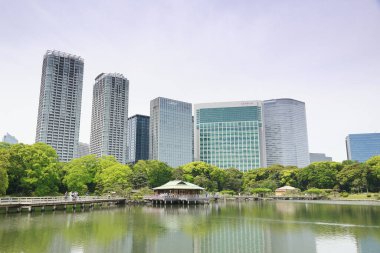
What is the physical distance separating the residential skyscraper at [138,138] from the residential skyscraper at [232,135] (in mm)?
35656

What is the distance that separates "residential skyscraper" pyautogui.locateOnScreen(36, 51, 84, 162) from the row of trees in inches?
2652

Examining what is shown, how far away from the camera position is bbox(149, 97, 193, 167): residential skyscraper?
520 feet

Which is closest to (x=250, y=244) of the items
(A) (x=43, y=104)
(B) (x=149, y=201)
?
(B) (x=149, y=201)

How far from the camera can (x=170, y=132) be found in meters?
162

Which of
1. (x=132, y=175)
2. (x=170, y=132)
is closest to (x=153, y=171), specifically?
(x=132, y=175)

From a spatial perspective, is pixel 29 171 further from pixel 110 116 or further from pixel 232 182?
pixel 110 116

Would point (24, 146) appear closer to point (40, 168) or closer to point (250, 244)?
point (40, 168)

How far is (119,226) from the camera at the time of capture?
2955 centimetres

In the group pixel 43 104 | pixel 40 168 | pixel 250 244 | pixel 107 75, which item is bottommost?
pixel 250 244

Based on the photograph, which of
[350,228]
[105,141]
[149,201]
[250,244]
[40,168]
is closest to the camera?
[250,244]

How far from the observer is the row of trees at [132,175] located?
47969 mm

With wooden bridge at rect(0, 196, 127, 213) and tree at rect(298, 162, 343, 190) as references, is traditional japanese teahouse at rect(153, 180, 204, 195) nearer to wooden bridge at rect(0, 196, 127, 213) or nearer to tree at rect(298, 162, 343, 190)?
wooden bridge at rect(0, 196, 127, 213)

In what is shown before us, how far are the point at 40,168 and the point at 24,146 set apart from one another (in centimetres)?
442

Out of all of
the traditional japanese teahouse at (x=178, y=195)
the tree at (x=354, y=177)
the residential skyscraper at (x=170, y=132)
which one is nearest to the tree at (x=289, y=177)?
the tree at (x=354, y=177)
